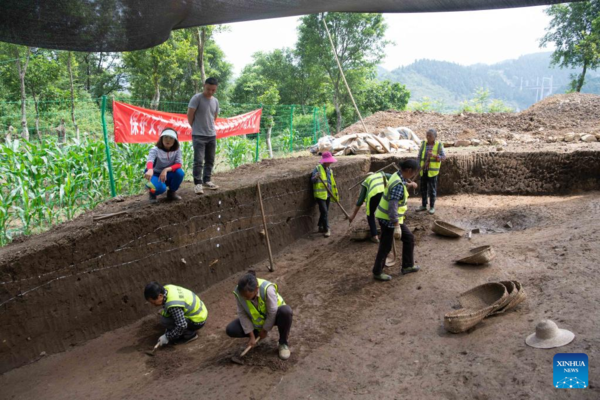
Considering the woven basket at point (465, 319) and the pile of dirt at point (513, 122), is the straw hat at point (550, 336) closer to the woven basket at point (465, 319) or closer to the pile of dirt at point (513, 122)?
the woven basket at point (465, 319)

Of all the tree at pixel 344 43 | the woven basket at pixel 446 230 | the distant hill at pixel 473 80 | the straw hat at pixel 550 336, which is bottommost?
the woven basket at pixel 446 230

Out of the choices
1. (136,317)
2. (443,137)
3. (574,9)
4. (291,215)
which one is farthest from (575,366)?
(574,9)

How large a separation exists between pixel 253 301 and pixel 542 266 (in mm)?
3252

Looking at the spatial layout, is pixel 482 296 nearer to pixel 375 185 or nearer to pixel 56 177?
pixel 375 185

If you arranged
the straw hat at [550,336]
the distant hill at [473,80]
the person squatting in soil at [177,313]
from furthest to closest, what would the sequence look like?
the distant hill at [473,80]
the person squatting in soil at [177,313]
the straw hat at [550,336]

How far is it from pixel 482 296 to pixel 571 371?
1.53 metres

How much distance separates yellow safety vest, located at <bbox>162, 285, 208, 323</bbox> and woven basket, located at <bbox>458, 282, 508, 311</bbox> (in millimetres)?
2693

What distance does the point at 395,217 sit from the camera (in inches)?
184

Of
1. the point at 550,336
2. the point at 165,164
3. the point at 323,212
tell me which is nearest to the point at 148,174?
the point at 165,164

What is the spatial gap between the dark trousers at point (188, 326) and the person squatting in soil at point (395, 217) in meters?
2.32

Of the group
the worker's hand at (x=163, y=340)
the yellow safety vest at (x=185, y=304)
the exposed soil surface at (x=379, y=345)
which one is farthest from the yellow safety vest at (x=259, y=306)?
the worker's hand at (x=163, y=340)

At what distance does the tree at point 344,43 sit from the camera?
71.6ft

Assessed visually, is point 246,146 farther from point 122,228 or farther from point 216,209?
point 122,228

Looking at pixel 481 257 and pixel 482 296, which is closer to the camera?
pixel 482 296
